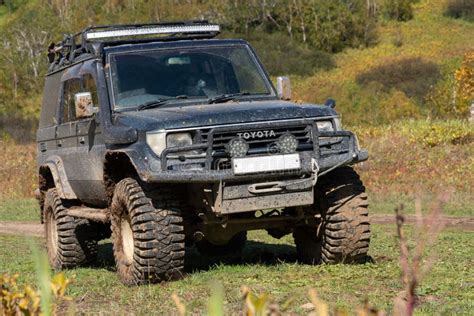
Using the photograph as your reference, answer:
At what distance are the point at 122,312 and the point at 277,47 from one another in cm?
9029

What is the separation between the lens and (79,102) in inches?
366

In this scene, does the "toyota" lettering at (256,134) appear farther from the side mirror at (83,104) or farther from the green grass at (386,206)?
the green grass at (386,206)

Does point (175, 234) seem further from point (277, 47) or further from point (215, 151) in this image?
point (277, 47)

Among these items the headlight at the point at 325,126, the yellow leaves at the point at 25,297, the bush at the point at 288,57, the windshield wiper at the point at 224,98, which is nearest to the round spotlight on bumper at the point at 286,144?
the headlight at the point at 325,126

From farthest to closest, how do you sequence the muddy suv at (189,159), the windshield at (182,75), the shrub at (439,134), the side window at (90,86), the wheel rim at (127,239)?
the shrub at (439,134) → the side window at (90,86) → the windshield at (182,75) → the wheel rim at (127,239) → the muddy suv at (189,159)

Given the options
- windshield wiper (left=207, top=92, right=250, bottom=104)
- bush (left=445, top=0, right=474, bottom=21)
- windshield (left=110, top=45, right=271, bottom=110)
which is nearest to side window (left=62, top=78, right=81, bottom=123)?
windshield (left=110, top=45, right=271, bottom=110)

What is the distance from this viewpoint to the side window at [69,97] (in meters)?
10.9

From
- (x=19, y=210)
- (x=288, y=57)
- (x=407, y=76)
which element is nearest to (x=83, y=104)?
(x=19, y=210)

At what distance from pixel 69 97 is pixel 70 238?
1.57 meters

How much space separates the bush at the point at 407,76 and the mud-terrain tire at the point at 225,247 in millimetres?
68657

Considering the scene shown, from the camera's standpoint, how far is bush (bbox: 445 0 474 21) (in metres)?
103

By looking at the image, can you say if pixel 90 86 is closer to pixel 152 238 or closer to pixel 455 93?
pixel 152 238

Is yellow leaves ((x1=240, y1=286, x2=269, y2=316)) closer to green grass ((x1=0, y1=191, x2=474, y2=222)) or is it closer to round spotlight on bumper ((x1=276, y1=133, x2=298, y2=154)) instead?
round spotlight on bumper ((x1=276, y1=133, x2=298, y2=154))

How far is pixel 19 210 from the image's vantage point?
22984mm
